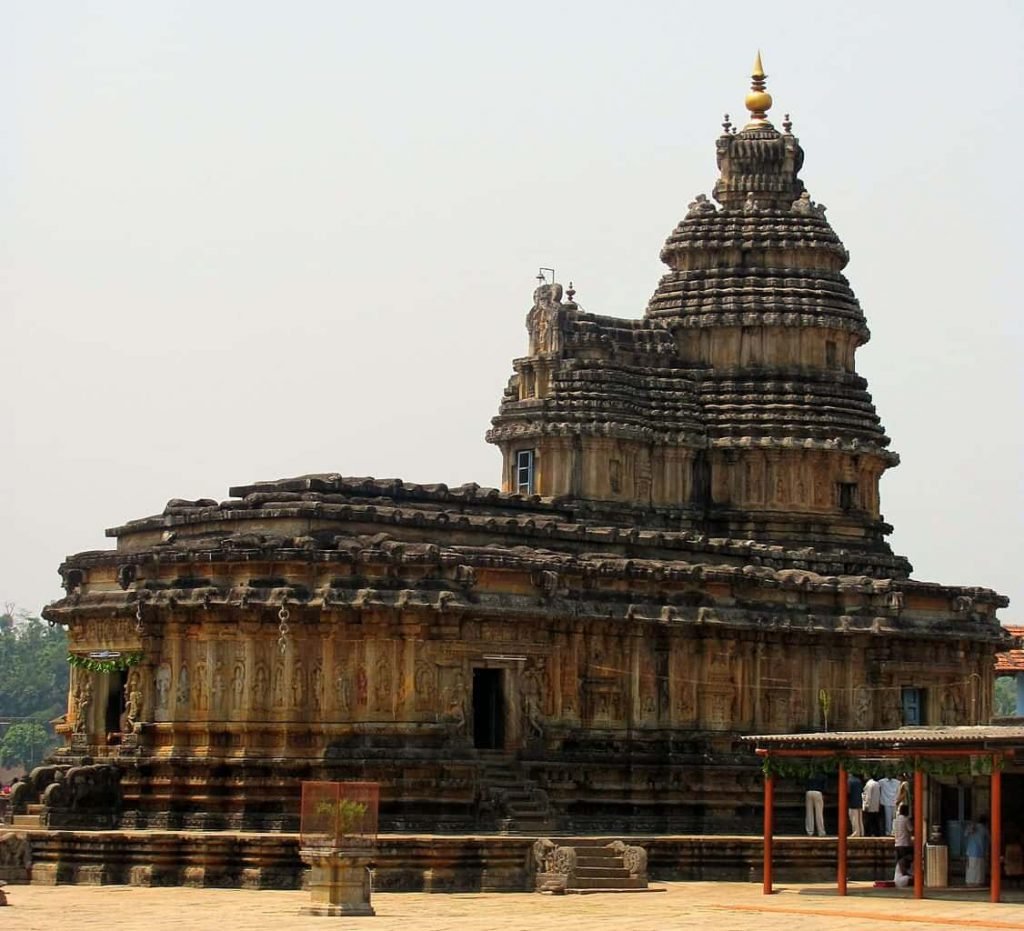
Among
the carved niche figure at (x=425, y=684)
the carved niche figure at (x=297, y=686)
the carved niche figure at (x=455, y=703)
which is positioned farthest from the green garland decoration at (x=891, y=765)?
the carved niche figure at (x=297, y=686)

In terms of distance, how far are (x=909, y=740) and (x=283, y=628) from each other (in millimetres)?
14083

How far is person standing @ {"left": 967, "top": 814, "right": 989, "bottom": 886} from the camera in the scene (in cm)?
4531

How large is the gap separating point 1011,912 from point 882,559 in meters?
23.8

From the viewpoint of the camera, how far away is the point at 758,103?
66.4 metres

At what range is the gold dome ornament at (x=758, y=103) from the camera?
66438mm

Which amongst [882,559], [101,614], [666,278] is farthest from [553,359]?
[101,614]

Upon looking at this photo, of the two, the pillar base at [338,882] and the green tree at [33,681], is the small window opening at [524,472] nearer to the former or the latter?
the pillar base at [338,882]

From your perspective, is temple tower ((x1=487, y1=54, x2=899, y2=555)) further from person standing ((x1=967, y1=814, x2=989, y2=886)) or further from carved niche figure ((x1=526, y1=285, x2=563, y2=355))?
person standing ((x1=967, y1=814, x2=989, y2=886))

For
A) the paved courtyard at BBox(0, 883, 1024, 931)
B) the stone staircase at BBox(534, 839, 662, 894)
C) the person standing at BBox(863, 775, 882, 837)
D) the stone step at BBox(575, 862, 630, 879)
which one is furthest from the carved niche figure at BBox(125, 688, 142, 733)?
the person standing at BBox(863, 775, 882, 837)

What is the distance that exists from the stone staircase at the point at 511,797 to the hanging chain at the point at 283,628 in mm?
4982

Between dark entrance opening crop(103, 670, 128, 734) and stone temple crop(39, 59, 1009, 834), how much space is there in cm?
8

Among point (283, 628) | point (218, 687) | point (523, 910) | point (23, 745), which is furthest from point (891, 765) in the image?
point (23, 745)

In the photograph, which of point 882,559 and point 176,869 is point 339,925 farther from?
point 882,559

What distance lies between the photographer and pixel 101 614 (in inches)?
2133
